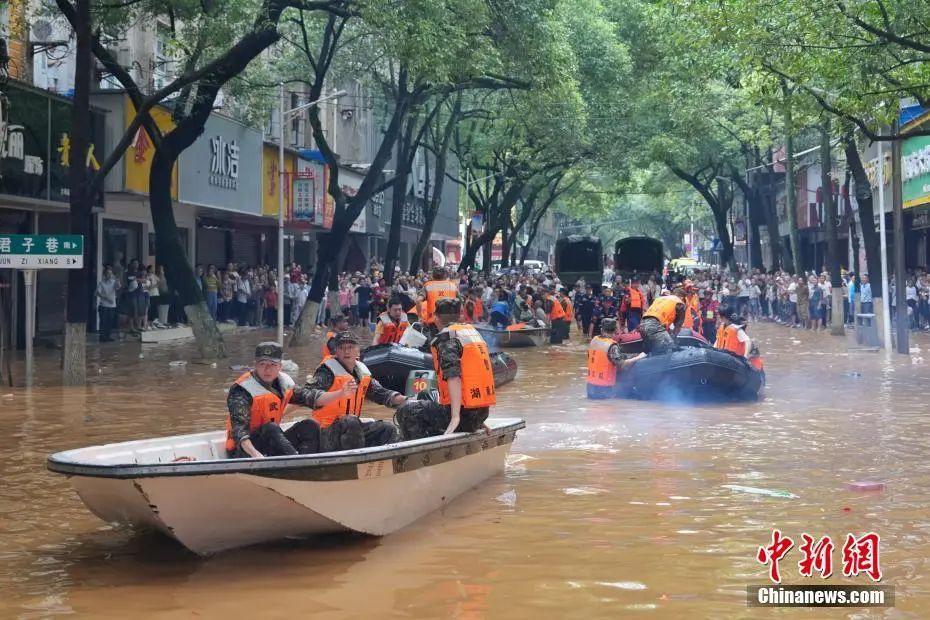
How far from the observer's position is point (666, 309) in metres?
17.2

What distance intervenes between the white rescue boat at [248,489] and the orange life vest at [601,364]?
325 inches

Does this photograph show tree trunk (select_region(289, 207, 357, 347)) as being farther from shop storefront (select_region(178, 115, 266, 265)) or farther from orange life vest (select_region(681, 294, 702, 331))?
orange life vest (select_region(681, 294, 702, 331))

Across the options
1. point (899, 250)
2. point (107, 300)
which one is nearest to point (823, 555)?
point (899, 250)

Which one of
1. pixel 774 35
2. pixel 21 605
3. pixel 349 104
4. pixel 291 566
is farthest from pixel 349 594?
pixel 349 104

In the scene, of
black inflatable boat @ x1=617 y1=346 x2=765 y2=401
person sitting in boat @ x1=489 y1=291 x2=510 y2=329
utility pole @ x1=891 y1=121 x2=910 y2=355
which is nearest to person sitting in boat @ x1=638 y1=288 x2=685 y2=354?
A: black inflatable boat @ x1=617 y1=346 x2=765 y2=401

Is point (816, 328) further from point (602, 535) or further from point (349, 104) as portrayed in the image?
point (602, 535)

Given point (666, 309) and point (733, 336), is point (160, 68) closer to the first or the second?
A: point (666, 309)

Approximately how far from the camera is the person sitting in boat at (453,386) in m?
9.88

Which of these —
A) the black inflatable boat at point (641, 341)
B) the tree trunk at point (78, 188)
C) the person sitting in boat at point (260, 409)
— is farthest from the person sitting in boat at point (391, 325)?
the person sitting in boat at point (260, 409)

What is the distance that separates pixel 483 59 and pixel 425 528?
15.5 meters

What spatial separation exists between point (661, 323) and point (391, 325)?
366cm

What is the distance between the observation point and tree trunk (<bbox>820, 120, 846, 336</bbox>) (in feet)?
103

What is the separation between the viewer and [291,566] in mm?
8281

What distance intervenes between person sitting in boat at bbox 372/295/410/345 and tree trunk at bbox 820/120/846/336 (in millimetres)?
16547
